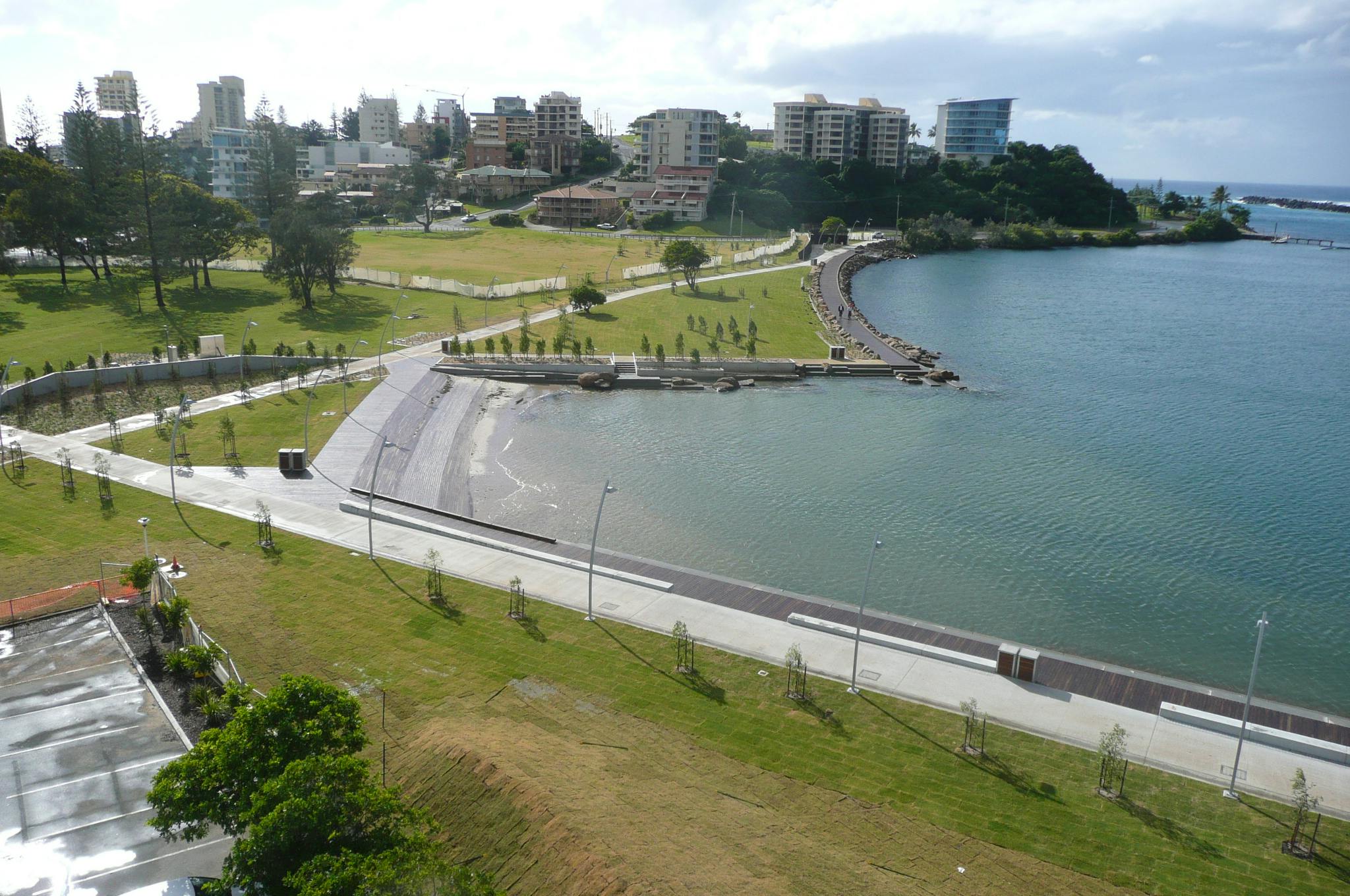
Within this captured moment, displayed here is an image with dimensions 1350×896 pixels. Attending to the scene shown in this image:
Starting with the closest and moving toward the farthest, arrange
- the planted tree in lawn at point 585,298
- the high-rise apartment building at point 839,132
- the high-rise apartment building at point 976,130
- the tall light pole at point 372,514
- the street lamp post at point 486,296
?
the tall light pole at point 372,514 → the street lamp post at point 486,296 → the planted tree in lawn at point 585,298 → the high-rise apartment building at point 839,132 → the high-rise apartment building at point 976,130

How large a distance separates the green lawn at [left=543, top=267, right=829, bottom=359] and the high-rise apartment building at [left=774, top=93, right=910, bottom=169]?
9016 centimetres

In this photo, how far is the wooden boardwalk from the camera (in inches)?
878

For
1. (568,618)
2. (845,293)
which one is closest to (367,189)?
(845,293)

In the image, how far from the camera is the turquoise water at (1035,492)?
93.8 ft

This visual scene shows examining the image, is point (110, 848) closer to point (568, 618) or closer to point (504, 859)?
point (504, 859)

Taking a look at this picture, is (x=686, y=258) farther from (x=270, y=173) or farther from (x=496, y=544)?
(x=496, y=544)

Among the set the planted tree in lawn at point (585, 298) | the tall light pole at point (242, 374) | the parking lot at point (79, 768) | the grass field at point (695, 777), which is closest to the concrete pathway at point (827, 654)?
the grass field at point (695, 777)

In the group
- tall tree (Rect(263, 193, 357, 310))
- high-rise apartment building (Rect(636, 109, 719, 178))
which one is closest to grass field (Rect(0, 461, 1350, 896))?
tall tree (Rect(263, 193, 357, 310))

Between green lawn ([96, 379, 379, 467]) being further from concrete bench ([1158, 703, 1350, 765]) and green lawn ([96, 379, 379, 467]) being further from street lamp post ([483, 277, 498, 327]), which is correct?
concrete bench ([1158, 703, 1350, 765])

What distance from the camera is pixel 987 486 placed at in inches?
1561

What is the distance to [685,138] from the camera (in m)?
145

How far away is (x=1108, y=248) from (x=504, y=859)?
15318cm

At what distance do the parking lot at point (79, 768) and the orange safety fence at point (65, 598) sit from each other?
2.17 ft

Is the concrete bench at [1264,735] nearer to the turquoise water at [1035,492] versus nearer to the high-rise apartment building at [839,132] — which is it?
the turquoise water at [1035,492]
